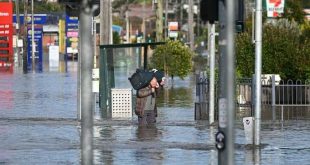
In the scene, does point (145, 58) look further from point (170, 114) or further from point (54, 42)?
point (54, 42)

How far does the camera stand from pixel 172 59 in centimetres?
4712

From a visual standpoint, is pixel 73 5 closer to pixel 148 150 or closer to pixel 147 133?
pixel 148 150

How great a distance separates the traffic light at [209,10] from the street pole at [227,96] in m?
0.26

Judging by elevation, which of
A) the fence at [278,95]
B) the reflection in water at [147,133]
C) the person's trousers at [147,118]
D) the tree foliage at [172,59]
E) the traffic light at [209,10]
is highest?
the traffic light at [209,10]

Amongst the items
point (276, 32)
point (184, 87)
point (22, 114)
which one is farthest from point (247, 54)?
point (184, 87)

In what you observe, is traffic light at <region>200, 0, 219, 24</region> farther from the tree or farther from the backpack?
the tree

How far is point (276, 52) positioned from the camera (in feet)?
107

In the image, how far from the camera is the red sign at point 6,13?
73.7 metres

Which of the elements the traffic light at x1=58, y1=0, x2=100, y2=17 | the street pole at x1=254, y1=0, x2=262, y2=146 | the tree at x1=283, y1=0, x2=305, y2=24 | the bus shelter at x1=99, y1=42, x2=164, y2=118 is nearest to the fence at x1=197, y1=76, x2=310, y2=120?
the bus shelter at x1=99, y1=42, x2=164, y2=118

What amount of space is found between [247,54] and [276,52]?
134 centimetres

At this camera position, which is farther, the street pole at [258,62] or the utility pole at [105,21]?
the utility pole at [105,21]

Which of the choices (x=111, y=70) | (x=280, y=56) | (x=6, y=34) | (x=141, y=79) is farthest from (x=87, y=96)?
(x=6, y=34)

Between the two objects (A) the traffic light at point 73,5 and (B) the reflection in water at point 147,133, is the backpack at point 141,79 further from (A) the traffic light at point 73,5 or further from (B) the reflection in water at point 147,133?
(A) the traffic light at point 73,5

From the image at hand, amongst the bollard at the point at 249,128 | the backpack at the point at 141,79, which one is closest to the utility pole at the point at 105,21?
the backpack at the point at 141,79
